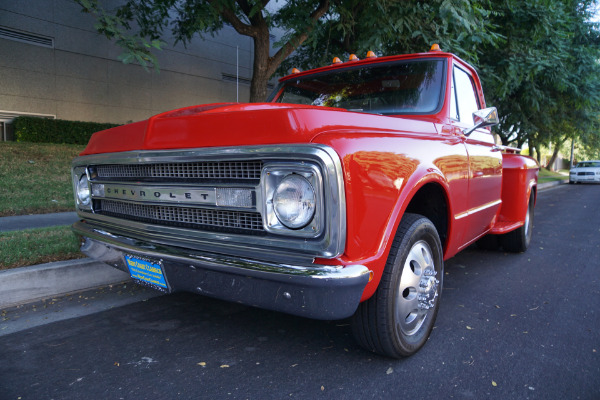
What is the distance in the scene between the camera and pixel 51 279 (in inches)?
134

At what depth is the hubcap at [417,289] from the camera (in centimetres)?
238

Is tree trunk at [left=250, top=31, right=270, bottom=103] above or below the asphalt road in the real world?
above

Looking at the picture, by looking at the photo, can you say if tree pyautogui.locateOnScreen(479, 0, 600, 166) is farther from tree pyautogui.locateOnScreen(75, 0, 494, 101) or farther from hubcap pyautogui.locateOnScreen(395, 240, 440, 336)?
hubcap pyautogui.locateOnScreen(395, 240, 440, 336)

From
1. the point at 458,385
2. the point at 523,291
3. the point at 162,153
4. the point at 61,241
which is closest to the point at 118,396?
the point at 162,153

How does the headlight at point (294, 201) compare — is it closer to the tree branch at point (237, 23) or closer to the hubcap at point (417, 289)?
the hubcap at point (417, 289)

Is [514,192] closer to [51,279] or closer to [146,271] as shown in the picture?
[146,271]

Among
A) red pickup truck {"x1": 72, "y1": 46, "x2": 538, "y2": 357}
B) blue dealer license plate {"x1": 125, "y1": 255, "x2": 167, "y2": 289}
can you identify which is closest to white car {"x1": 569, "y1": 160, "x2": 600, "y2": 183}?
red pickup truck {"x1": 72, "y1": 46, "x2": 538, "y2": 357}

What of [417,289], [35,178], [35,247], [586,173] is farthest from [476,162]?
[586,173]

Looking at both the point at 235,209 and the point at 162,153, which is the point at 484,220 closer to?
the point at 235,209

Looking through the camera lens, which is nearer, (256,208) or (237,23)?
(256,208)

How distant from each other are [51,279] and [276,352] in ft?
6.86

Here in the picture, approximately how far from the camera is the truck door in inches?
131

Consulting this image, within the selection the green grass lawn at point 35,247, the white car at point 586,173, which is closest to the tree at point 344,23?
the green grass lawn at point 35,247

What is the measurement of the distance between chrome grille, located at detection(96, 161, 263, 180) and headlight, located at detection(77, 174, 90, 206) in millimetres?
414
